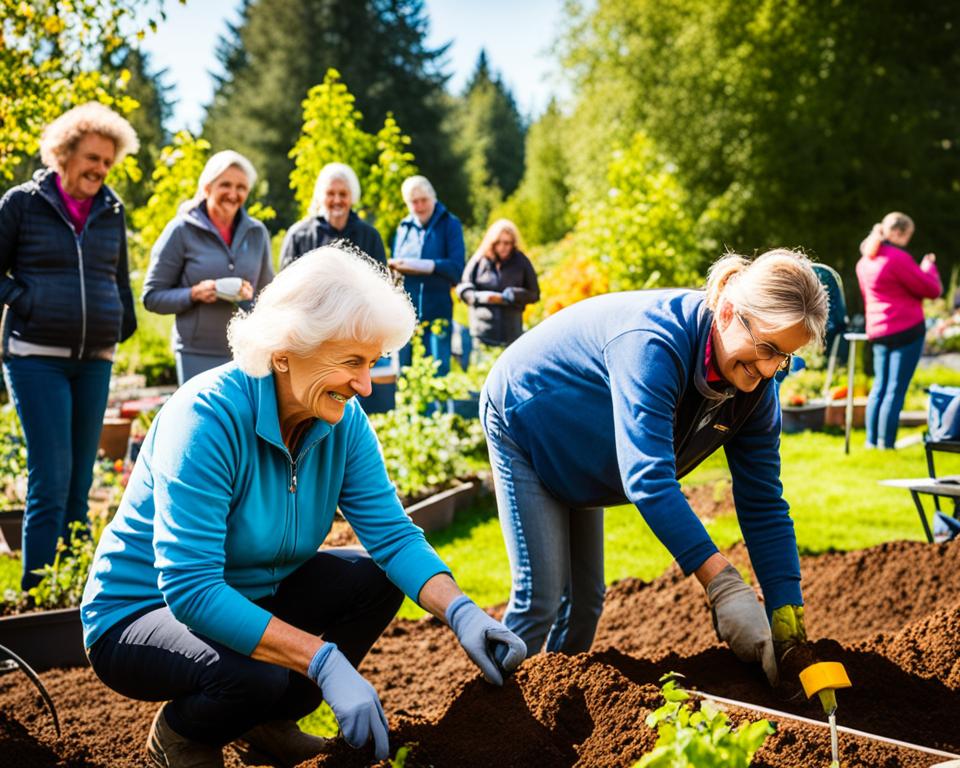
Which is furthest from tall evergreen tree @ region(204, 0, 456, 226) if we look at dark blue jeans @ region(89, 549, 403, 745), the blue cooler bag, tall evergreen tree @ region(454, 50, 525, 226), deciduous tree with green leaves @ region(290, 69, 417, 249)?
dark blue jeans @ region(89, 549, 403, 745)

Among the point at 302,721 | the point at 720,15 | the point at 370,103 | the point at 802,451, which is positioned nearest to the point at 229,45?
the point at 370,103

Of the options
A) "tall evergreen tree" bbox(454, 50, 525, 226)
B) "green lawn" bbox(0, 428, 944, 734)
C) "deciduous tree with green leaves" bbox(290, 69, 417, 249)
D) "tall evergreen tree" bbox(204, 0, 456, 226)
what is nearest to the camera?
"green lawn" bbox(0, 428, 944, 734)

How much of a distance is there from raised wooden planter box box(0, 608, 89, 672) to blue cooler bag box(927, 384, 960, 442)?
13.0 feet

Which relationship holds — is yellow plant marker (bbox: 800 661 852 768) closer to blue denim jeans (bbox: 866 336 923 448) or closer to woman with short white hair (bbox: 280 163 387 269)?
woman with short white hair (bbox: 280 163 387 269)

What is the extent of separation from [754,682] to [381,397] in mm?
3961

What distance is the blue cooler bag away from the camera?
4738 millimetres

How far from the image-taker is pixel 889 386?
7.28 meters

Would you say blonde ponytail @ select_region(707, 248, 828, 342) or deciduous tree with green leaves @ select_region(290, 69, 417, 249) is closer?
blonde ponytail @ select_region(707, 248, 828, 342)

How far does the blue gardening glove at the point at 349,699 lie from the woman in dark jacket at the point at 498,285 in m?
5.61

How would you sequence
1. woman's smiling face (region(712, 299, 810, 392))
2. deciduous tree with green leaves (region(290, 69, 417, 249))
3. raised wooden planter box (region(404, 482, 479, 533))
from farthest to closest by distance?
deciduous tree with green leaves (region(290, 69, 417, 249)) → raised wooden planter box (region(404, 482, 479, 533)) → woman's smiling face (region(712, 299, 810, 392))

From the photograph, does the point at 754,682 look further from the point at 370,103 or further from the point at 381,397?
the point at 370,103

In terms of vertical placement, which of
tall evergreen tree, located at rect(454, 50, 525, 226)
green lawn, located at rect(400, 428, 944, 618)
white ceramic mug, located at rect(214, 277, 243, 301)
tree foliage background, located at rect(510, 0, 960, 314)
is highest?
tall evergreen tree, located at rect(454, 50, 525, 226)

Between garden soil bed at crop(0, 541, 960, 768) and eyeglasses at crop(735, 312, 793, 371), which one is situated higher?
eyeglasses at crop(735, 312, 793, 371)

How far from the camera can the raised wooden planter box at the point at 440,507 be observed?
5.28 metres
